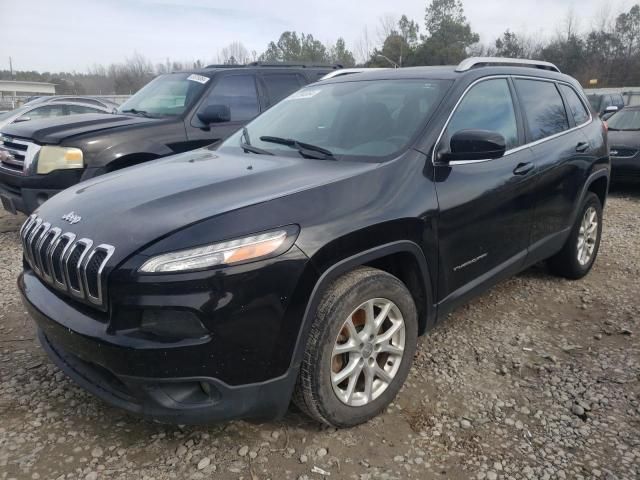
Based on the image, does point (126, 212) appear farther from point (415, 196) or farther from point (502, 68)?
point (502, 68)

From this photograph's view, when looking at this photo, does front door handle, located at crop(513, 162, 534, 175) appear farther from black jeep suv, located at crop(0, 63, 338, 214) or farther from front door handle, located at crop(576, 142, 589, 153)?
black jeep suv, located at crop(0, 63, 338, 214)

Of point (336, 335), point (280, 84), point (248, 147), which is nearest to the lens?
point (336, 335)

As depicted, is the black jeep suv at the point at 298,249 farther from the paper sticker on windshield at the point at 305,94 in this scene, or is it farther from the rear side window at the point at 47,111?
the rear side window at the point at 47,111

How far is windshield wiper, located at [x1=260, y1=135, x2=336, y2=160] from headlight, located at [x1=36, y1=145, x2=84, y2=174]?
8.56ft

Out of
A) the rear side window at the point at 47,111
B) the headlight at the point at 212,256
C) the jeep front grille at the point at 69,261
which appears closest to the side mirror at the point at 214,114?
the jeep front grille at the point at 69,261

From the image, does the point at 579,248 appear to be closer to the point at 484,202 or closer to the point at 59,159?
the point at 484,202

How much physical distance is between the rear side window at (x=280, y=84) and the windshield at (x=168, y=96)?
0.83 m

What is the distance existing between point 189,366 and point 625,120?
1032 centimetres

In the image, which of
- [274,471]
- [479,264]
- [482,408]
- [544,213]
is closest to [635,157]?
[544,213]

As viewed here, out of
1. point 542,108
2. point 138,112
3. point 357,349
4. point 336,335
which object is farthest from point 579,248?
point 138,112

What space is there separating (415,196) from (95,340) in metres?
1.64

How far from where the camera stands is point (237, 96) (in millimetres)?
6219

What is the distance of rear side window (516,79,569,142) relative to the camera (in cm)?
371

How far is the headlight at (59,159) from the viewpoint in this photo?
16.4 ft
